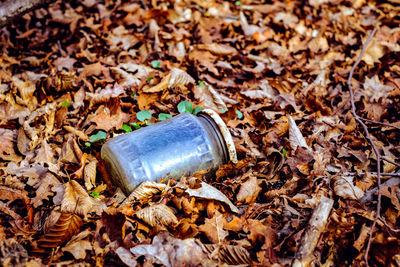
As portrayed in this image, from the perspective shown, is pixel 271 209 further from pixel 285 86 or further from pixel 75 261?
pixel 285 86

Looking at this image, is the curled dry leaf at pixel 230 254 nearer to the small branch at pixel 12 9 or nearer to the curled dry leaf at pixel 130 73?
the curled dry leaf at pixel 130 73

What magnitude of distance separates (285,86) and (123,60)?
65.3 inches

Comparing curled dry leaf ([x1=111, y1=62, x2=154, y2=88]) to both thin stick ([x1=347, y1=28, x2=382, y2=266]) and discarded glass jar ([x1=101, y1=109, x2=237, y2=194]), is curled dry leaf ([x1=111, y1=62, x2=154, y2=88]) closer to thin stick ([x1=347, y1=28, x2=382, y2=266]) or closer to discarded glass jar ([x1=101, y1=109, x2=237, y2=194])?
discarded glass jar ([x1=101, y1=109, x2=237, y2=194])

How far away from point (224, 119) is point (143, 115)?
67 centimetres

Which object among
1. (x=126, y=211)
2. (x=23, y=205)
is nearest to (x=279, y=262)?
(x=126, y=211)

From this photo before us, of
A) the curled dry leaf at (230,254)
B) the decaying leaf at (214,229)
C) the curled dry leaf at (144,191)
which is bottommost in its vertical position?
the curled dry leaf at (230,254)

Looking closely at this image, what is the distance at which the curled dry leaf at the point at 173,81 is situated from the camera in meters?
2.72

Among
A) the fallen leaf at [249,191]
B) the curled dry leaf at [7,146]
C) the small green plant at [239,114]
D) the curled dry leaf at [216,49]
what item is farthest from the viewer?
the curled dry leaf at [216,49]

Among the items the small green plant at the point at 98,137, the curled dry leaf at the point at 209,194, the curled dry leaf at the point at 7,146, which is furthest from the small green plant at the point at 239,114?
the curled dry leaf at the point at 7,146

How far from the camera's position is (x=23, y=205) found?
202cm

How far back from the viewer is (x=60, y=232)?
5.74ft

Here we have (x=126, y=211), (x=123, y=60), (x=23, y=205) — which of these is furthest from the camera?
A: (x=123, y=60)

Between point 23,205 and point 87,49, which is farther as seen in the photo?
point 87,49

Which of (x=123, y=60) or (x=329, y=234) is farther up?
(x=123, y=60)
